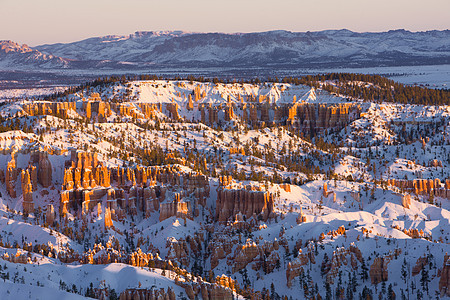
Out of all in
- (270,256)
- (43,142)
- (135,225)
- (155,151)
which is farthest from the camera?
(155,151)

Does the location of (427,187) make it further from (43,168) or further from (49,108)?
(49,108)

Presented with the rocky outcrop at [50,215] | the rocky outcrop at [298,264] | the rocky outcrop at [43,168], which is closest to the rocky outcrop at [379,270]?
the rocky outcrop at [298,264]

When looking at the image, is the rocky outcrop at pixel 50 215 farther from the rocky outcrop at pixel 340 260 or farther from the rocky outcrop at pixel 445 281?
the rocky outcrop at pixel 445 281

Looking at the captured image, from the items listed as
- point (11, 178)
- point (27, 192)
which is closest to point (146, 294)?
point (27, 192)

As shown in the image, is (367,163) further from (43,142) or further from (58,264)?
(58,264)

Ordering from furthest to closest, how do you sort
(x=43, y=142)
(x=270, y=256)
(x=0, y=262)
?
(x=43, y=142) → (x=270, y=256) → (x=0, y=262)

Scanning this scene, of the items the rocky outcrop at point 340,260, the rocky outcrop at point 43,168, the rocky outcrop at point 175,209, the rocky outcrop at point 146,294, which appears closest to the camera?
the rocky outcrop at point 146,294

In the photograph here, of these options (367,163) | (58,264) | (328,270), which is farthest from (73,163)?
(367,163)

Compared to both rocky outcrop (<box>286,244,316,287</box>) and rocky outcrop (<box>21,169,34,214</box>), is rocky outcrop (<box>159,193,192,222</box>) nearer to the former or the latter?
rocky outcrop (<box>21,169,34,214</box>)
